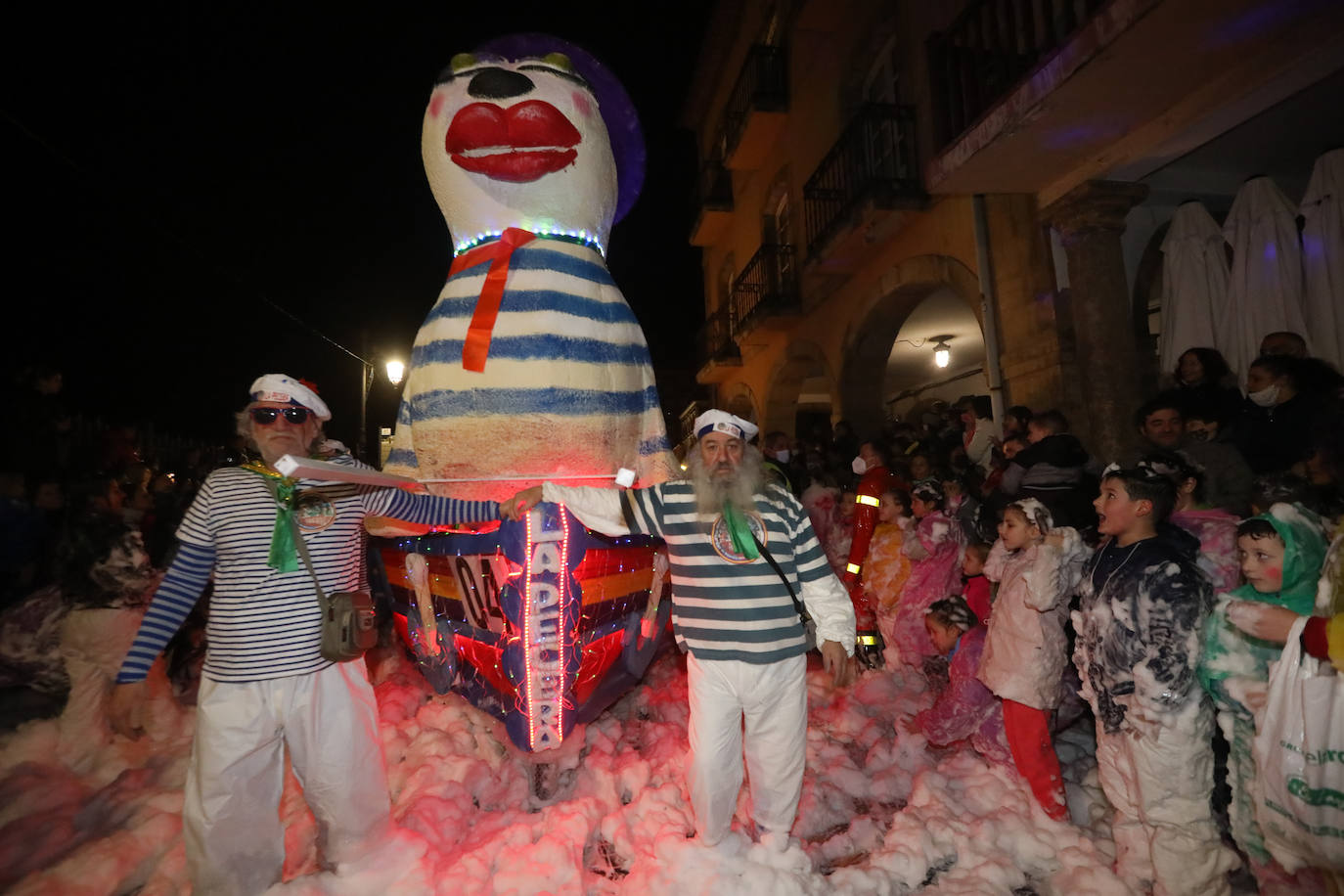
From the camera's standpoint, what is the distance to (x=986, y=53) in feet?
19.2

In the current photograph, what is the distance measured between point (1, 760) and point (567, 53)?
4614 mm

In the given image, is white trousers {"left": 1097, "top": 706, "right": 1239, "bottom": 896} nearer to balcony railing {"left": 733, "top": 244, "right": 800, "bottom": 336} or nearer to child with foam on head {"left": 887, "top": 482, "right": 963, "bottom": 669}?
child with foam on head {"left": 887, "top": 482, "right": 963, "bottom": 669}

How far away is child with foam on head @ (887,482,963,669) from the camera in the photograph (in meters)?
4.76

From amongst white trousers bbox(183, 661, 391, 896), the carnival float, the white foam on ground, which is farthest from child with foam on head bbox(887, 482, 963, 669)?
white trousers bbox(183, 661, 391, 896)

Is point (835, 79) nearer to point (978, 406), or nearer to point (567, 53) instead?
point (978, 406)

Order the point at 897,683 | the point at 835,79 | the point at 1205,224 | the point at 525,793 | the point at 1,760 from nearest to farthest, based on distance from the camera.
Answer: the point at 525,793
the point at 1,760
the point at 897,683
the point at 1205,224
the point at 835,79

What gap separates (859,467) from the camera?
606 cm

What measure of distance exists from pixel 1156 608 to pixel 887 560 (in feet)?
8.41

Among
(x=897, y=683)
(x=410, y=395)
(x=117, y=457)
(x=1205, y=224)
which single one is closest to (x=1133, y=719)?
(x=897, y=683)

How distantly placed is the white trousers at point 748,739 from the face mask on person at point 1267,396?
2.84 m

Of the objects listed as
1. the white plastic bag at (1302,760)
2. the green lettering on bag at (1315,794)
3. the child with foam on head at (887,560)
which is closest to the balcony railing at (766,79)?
the child with foam on head at (887,560)

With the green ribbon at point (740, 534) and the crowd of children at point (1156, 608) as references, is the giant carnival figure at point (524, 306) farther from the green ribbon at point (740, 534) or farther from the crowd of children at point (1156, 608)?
the crowd of children at point (1156, 608)

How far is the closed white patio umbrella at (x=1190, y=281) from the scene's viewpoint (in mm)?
5285

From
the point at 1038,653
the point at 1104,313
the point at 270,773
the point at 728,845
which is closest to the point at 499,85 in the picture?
the point at 270,773
